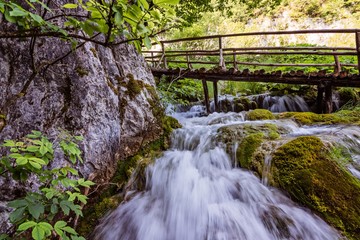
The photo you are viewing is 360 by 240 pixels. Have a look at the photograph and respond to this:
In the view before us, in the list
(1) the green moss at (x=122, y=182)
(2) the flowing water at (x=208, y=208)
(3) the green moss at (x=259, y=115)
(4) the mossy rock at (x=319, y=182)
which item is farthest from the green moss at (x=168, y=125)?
(4) the mossy rock at (x=319, y=182)

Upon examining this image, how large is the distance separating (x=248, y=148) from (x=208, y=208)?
1046mm

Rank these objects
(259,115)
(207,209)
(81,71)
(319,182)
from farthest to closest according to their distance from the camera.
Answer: (259,115) < (81,71) < (207,209) < (319,182)

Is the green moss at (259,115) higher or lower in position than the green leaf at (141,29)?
lower

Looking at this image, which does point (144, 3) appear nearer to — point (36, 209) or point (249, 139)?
point (36, 209)

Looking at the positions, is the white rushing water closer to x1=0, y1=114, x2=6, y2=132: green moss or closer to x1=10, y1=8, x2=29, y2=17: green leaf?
x1=0, y1=114, x2=6, y2=132: green moss

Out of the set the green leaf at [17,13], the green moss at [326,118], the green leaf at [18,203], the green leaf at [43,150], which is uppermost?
the green leaf at [17,13]

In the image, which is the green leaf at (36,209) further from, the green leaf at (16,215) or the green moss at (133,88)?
the green moss at (133,88)

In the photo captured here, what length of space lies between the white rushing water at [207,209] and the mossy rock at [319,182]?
0.12 m

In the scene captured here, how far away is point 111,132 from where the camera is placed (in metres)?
3.20

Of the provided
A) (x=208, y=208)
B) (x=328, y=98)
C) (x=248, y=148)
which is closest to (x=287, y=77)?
(x=328, y=98)

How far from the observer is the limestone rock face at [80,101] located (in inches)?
98.3

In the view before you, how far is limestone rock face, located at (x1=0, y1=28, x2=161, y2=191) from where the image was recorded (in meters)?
2.50

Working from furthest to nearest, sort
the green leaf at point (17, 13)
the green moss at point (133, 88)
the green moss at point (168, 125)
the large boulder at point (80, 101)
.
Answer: the green moss at point (168, 125)
the green moss at point (133, 88)
the large boulder at point (80, 101)
the green leaf at point (17, 13)

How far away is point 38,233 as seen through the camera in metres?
1.01
